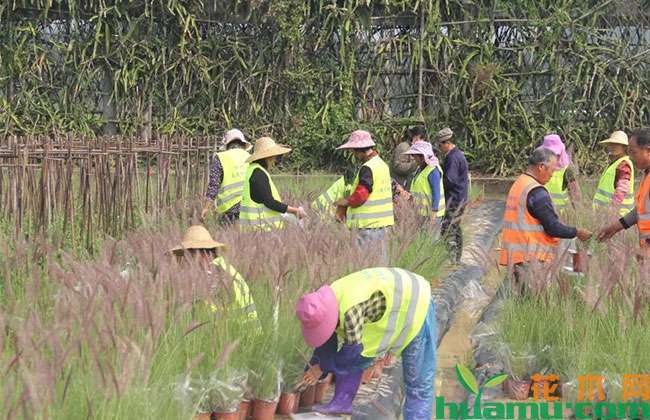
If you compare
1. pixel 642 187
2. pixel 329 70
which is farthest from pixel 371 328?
pixel 329 70

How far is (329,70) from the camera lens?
14875mm

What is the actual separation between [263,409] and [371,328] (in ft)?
2.03

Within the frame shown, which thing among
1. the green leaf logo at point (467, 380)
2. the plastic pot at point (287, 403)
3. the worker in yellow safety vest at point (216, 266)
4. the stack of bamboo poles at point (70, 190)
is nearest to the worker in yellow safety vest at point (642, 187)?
the green leaf logo at point (467, 380)

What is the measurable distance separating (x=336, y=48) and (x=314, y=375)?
11.4 metres

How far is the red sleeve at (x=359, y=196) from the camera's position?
6915 millimetres

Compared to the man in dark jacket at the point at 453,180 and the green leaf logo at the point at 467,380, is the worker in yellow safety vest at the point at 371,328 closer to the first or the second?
the green leaf logo at the point at 467,380

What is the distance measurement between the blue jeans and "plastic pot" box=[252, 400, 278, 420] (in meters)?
0.56

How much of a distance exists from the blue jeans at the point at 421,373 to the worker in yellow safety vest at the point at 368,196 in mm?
2629

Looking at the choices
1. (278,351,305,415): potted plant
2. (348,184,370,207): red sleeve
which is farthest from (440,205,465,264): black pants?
(278,351,305,415): potted plant

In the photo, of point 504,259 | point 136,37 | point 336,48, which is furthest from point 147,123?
point 504,259

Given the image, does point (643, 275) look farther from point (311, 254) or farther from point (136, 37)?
point (136, 37)

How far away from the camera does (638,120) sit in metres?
14.7

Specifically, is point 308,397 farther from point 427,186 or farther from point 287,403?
point 427,186

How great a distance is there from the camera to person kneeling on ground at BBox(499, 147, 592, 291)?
18.6ft
